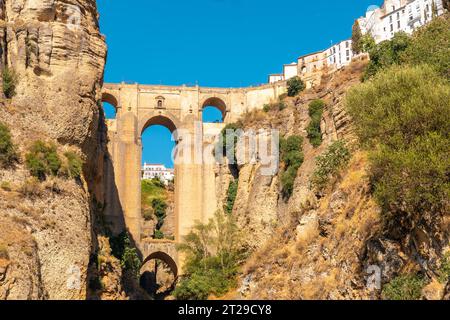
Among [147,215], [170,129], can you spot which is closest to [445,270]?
[170,129]

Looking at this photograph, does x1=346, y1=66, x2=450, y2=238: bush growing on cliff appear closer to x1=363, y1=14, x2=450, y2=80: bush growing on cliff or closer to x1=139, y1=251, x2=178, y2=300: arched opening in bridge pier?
x1=363, y1=14, x2=450, y2=80: bush growing on cliff

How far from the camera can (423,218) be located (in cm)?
2442

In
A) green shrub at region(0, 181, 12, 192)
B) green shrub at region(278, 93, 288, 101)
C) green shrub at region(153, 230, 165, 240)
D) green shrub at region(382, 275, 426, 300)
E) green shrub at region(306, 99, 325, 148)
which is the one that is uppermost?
green shrub at region(278, 93, 288, 101)

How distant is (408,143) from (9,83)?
1785 cm

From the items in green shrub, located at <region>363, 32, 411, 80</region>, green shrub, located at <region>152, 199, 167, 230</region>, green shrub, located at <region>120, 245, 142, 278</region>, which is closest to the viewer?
green shrub, located at <region>363, 32, 411, 80</region>

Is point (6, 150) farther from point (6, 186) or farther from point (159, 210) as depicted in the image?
point (159, 210)

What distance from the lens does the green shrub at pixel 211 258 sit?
44.4m

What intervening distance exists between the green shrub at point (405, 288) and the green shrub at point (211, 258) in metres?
20.7

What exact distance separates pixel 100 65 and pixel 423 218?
Result: 18703 millimetres

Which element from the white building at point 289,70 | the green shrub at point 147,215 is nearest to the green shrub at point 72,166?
the green shrub at point 147,215

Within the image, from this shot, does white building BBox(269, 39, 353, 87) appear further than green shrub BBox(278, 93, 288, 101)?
Yes

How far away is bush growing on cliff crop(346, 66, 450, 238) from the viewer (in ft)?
78.3

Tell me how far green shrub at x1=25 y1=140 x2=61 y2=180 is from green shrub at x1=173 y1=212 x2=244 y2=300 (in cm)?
1562

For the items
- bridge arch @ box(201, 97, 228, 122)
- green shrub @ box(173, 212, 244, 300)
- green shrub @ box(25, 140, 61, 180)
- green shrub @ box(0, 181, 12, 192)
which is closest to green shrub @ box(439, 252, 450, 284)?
green shrub @ box(25, 140, 61, 180)
